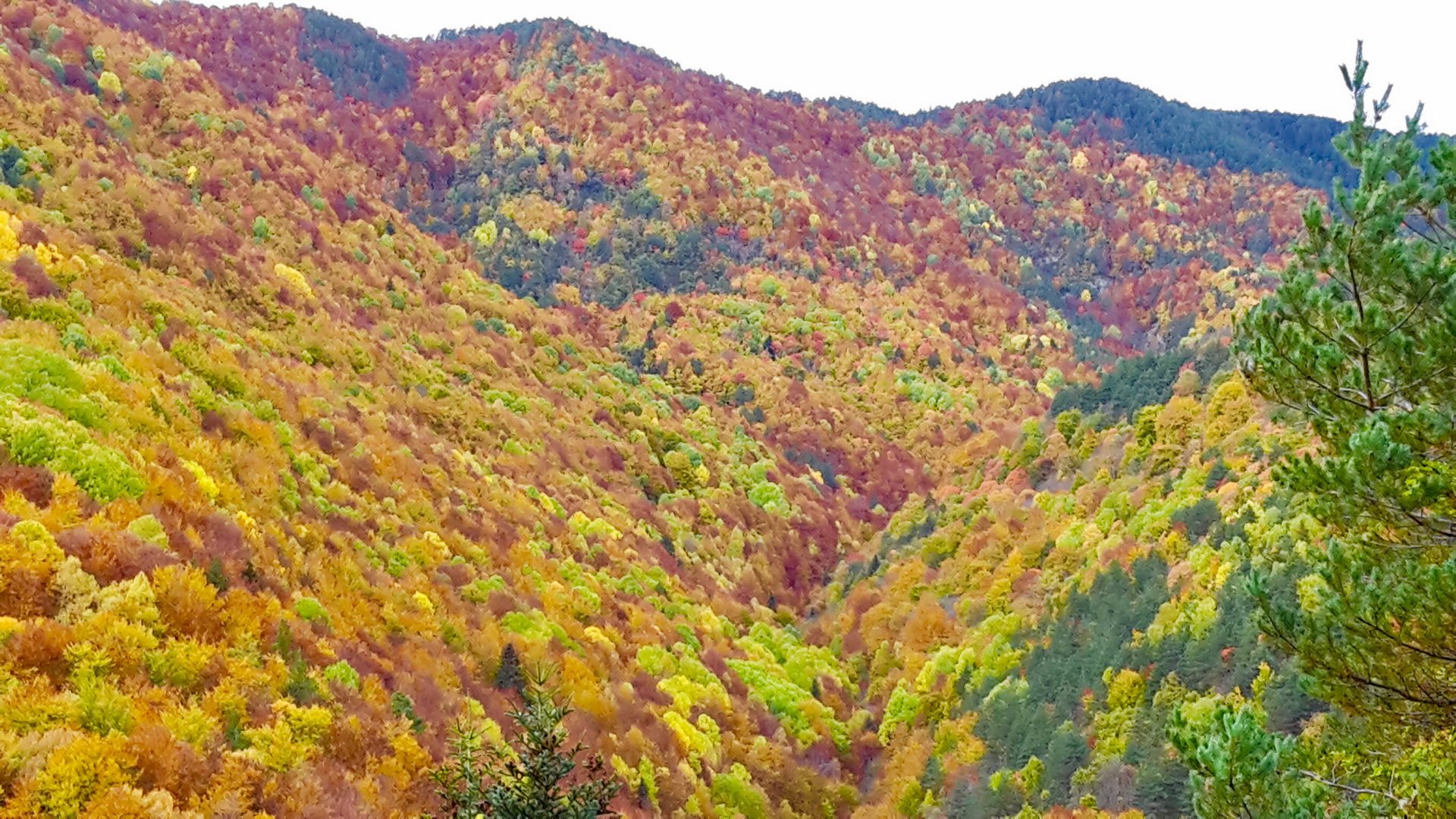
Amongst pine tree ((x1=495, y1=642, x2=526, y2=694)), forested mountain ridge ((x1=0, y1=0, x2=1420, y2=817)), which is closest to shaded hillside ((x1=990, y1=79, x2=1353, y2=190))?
forested mountain ridge ((x1=0, y1=0, x2=1420, y2=817))

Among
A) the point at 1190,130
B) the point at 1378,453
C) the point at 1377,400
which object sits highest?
the point at 1190,130

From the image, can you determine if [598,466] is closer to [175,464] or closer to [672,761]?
[672,761]

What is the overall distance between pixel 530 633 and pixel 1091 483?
16.6 meters

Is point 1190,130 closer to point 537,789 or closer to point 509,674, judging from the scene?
point 509,674

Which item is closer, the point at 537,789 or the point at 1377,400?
the point at 537,789

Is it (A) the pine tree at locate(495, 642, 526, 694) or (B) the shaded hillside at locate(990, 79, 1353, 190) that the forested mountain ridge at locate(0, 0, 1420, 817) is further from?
(B) the shaded hillside at locate(990, 79, 1353, 190)

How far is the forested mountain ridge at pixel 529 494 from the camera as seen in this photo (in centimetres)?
1010

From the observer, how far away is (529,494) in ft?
76.0

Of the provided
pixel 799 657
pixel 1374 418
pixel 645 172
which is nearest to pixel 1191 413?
pixel 799 657

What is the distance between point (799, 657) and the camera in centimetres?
2377

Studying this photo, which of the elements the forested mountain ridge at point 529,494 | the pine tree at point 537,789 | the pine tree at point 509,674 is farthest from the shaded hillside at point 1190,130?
the pine tree at point 537,789

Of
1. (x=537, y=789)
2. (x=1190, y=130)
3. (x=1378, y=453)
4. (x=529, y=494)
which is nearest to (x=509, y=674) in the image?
(x=537, y=789)

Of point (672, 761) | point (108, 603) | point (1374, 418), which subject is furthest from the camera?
point (672, 761)

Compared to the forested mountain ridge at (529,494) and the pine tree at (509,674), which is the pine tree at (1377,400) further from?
the pine tree at (509,674)
